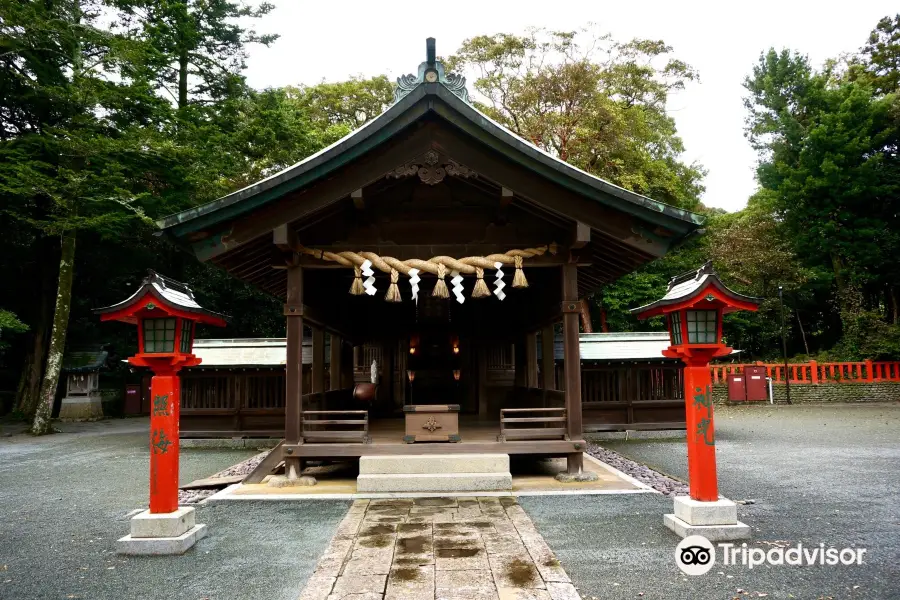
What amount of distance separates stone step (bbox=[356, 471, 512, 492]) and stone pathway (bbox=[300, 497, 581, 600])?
Answer: 2.59 feet

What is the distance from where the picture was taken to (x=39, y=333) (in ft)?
74.7

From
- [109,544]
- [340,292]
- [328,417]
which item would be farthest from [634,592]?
[340,292]

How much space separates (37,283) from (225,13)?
14672 mm

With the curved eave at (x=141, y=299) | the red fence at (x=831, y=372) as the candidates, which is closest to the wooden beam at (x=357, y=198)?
the curved eave at (x=141, y=299)

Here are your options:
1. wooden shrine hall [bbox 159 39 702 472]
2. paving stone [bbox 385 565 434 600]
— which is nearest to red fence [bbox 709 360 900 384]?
wooden shrine hall [bbox 159 39 702 472]

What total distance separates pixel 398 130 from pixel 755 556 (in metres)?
6.53

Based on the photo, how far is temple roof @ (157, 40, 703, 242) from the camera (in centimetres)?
771

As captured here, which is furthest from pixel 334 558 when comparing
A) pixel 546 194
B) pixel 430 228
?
pixel 546 194

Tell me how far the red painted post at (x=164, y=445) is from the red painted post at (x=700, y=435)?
17.9 feet

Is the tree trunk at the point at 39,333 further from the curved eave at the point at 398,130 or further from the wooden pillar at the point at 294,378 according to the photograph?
the curved eave at the point at 398,130

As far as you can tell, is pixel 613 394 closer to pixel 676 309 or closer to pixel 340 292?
pixel 340 292

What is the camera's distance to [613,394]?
15969 mm

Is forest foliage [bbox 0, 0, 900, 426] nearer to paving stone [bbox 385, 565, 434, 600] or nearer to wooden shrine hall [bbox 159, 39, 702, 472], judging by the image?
wooden shrine hall [bbox 159, 39, 702, 472]

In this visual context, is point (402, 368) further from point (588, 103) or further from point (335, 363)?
point (588, 103)
